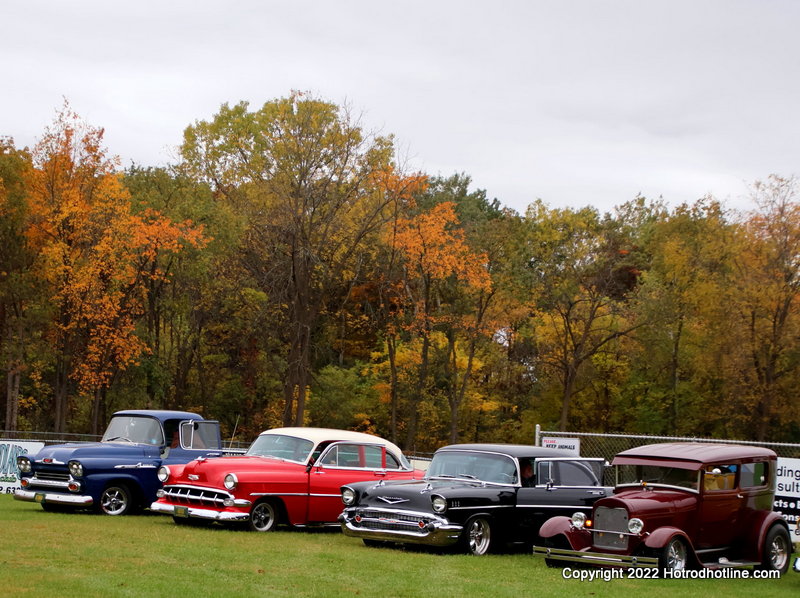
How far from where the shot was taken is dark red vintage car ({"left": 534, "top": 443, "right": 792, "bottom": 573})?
13.4 m

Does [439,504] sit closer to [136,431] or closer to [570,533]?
[570,533]

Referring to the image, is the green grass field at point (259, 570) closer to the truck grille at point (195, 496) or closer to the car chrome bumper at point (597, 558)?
the car chrome bumper at point (597, 558)

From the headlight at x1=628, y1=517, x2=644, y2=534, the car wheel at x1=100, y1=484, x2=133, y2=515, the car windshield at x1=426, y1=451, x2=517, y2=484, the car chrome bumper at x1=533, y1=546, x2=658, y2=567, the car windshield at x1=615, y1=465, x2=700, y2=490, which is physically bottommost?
the car wheel at x1=100, y1=484, x2=133, y2=515

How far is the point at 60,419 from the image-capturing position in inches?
1686

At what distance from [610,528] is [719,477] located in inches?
73.7

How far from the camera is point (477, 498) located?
51.2ft

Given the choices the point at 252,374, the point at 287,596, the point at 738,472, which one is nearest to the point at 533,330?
the point at 252,374

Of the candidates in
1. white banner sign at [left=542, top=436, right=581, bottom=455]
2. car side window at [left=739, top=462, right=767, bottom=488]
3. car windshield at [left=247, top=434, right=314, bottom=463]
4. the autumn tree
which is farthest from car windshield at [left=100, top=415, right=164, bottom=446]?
the autumn tree

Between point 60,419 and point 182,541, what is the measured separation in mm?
30144

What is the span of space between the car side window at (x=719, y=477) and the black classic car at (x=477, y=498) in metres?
2.67

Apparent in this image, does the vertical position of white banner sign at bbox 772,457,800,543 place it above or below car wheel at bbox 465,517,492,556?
above

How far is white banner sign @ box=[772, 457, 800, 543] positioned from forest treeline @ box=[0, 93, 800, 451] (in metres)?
25.3

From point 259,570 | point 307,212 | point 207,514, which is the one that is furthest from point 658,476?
point 307,212

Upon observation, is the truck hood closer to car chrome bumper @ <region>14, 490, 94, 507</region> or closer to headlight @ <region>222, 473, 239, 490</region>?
car chrome bumper @ <region>14, 490, 94, 507</region>
